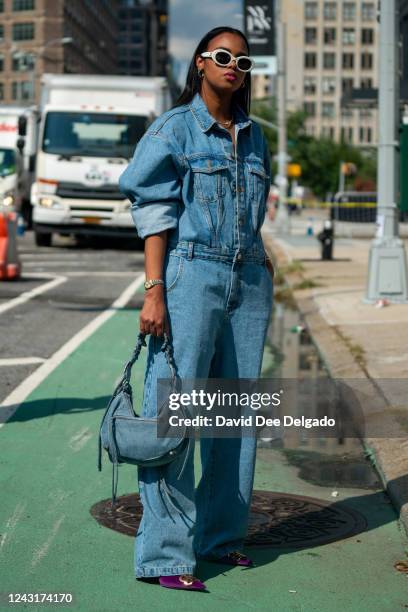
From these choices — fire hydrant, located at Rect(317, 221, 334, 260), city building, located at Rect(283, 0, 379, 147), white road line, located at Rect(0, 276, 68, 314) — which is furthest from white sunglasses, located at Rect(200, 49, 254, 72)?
city building, located at Rect(283, 0, 379, 147)

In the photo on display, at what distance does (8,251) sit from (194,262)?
15266 millimetres

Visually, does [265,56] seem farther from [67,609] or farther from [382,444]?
[67,609]

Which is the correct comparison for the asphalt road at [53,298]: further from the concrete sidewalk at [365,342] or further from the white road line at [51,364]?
the concrete sidewalk at [365,342]

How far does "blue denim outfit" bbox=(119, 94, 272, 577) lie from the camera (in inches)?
176

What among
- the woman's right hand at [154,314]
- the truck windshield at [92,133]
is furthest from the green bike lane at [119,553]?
the truck windshield at [92,133]

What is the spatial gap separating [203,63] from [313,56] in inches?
7551

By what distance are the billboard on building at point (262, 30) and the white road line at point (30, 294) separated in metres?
21.9

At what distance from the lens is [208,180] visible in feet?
14.8

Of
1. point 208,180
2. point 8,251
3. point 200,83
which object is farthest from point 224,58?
point 8,251

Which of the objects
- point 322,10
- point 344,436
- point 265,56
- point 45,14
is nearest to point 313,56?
point 322,10

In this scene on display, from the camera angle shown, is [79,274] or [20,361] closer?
[20,361]

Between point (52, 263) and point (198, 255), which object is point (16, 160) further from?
point (198, 255)

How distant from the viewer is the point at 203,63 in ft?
15.2

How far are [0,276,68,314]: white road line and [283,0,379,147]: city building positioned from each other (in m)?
173
